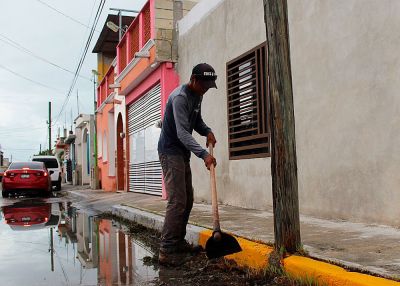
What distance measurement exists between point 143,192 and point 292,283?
36.8 ft

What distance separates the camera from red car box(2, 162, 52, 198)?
17172 millimetres

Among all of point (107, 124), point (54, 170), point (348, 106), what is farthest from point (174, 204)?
point (54, 170)

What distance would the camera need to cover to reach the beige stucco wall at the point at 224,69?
300 inches

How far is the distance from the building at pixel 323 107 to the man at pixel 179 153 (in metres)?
1.87

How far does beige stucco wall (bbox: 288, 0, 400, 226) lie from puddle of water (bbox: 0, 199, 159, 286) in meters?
2.51

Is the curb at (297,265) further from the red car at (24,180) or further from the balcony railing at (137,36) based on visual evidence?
the red car at (24,180)

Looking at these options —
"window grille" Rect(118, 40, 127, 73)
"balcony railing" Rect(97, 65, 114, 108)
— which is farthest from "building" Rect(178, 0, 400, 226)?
"balcony railing" Rect(97, 65, 114, 108)

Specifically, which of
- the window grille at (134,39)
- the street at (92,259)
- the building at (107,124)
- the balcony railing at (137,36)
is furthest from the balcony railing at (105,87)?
the street at (92,259)

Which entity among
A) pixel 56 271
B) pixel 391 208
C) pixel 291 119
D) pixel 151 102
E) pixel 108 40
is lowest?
pixel 56 271

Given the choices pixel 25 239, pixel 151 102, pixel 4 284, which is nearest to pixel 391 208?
pixel 4 284

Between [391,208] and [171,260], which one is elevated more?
[391,208]

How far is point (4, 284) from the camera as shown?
414cm

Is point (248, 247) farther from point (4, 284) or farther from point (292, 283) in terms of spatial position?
point (4, 284)

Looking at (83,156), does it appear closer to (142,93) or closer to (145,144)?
(145,144)
